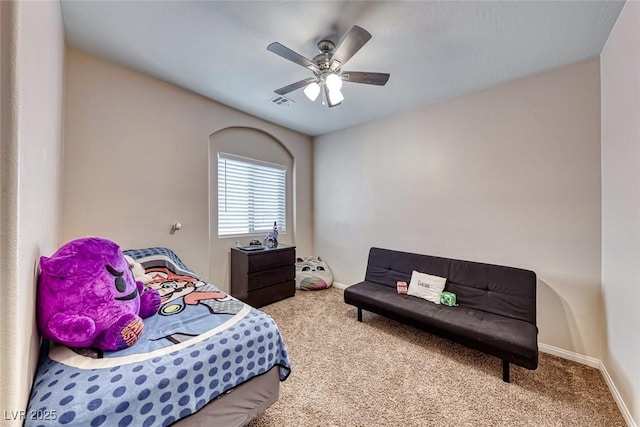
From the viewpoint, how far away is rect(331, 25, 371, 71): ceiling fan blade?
4.98 feet

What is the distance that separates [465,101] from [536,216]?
1438 millimetres

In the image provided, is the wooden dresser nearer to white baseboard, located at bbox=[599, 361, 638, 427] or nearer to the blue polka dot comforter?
the blue polka dot comforter

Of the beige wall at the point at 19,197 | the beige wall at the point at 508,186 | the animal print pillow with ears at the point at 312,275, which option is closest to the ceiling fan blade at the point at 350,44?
the beige wall at the point at 19,197

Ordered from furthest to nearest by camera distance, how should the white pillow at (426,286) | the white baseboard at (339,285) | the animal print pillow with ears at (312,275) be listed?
the white baseboard at (339,285) → the animal print pillow with ears at (312,275) → the white pillow at (426,286)

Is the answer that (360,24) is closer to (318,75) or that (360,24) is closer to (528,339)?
(318,75)

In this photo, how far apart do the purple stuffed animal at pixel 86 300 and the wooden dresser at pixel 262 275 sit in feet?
5.92

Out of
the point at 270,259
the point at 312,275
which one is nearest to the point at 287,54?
the point at 270,259

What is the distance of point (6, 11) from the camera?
0.67 metres

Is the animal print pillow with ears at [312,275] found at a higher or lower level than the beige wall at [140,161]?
lower

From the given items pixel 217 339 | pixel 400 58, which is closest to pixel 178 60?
pixel 400 58

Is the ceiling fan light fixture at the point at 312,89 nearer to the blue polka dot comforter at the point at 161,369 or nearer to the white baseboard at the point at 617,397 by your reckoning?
the blue polka dot comforter at the point at 161,369

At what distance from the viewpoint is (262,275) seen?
10.5ft

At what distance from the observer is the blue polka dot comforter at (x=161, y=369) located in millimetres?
877

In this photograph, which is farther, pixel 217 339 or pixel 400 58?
pixel 400 58
